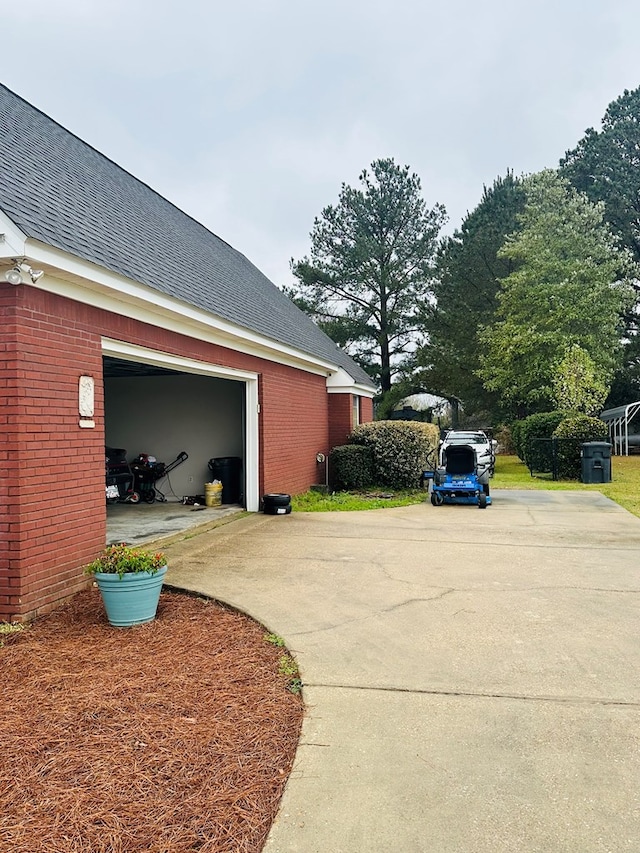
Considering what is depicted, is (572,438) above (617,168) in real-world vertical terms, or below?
below

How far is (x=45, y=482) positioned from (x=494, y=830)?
4.39 metres

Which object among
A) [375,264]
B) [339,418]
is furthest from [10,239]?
[375,264]

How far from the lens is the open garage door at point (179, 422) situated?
487 inches

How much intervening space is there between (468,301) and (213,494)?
21.7m

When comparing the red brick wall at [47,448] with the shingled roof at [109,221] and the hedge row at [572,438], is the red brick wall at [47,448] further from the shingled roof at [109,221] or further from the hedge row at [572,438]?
the hedge row at [572,438]

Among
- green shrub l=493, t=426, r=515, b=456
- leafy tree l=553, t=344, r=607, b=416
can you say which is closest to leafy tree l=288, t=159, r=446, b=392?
green shrub l=493, t=426, r=515, b=456

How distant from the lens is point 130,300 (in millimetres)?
6559

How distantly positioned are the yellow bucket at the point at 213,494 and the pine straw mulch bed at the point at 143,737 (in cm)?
664


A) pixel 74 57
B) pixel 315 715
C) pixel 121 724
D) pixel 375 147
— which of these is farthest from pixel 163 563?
pixel 375 147

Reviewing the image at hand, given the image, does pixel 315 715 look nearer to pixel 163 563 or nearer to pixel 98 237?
pixel 163 563

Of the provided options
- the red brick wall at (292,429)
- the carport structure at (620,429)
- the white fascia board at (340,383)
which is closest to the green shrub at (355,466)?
the red brick wall at (292,429)

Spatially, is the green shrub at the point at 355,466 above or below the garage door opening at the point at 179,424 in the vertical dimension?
below

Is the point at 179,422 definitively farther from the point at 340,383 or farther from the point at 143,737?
the point at 143,737

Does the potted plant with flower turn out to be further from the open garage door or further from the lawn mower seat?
the lawn mower seat
